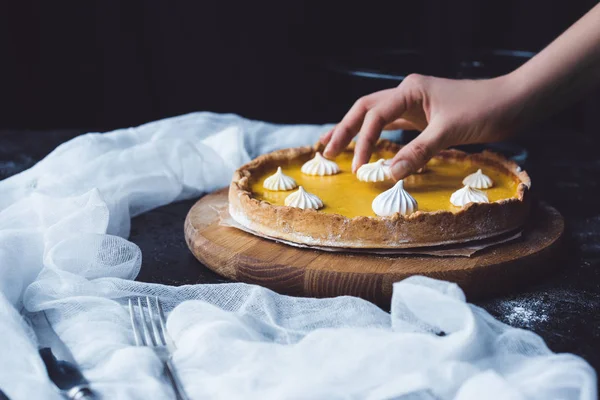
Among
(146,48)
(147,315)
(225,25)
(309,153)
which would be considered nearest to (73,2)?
(146,48)

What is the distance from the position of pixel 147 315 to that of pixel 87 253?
32cm

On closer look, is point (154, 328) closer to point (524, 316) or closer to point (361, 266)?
point (361, 266)

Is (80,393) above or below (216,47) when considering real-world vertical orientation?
above

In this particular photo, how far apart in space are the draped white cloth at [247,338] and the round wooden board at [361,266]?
0.16m

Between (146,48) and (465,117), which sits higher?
(465,117)

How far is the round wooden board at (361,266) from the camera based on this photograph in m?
1.70

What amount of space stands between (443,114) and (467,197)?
1.01 feet

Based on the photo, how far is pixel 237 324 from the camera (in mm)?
1381

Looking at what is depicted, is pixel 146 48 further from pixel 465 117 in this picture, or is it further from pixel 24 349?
pixel 24 349

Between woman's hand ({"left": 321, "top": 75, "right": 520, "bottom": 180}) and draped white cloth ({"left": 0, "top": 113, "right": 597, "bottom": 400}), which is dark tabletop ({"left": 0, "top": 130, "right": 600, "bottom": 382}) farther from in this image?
woman's hand ({"left": 321, "top": 75, "right": 520, "bottom": 180})

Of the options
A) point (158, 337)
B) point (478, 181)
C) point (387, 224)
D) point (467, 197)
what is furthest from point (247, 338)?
point (478, 181)

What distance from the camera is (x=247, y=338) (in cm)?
138

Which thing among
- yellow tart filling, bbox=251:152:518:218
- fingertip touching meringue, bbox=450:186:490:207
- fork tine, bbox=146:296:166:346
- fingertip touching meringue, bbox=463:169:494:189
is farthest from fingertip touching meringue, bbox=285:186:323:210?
fork tine, bbox=146:296:166:346

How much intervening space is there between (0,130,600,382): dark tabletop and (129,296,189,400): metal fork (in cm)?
34
